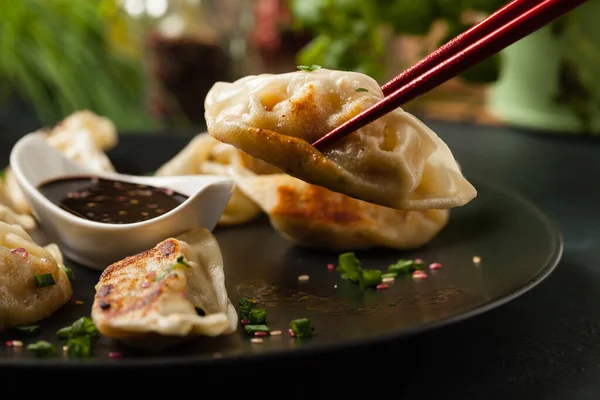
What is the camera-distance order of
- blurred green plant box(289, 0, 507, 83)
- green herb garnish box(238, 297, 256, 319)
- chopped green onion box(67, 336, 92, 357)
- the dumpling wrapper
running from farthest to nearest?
blurred green plant box(289, 0, 507, 83) → the dumpling wrapper → green herb garnish box(238, 297, 256, 319) → chopped green onion box(67, 336, 92, 357)

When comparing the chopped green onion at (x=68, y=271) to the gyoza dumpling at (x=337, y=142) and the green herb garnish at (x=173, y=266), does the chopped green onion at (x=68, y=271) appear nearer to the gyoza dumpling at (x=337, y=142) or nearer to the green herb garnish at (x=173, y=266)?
the green herb garnish at (x=173, y=266)

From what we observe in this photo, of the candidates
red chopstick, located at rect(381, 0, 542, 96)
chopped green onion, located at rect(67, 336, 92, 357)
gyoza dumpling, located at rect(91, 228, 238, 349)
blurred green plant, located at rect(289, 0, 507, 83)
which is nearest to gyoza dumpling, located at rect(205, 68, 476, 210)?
red chopstick, located at rect(381, 0, 542, 96)

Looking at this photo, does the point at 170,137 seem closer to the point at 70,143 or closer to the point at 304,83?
the point at 70,143

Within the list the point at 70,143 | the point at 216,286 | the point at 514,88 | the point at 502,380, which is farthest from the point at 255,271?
→ the point at 514,88

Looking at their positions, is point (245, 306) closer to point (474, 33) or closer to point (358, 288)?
point (358, 288)

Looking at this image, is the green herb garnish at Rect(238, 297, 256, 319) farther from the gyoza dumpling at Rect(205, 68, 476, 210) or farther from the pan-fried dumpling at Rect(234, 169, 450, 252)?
the pan-fried dumpling at Rect(234, 169, 450, 252)

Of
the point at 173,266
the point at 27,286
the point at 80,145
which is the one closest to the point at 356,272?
the point at 173,266
